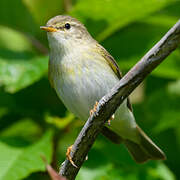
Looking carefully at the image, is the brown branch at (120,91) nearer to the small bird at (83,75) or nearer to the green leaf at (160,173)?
the small bird at (83,75)

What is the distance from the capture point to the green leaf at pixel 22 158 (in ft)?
7.66

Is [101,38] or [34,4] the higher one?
[34,4]

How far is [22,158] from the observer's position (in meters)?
2.52

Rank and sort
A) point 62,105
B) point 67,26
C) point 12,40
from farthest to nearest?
point 12,40 < point 62,105 < point 67,26

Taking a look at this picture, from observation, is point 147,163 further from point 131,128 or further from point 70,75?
point 70,75

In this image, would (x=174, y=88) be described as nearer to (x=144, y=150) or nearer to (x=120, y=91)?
(x=144, y=150)

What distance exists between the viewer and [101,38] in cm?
312

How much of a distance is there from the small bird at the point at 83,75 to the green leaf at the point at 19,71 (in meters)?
0.11

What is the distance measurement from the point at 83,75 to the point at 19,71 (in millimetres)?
531

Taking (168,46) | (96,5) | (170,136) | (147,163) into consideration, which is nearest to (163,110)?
(170,136)

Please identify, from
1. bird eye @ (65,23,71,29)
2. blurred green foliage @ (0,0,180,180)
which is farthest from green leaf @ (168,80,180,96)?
bird eye @ (65,23,71,29)

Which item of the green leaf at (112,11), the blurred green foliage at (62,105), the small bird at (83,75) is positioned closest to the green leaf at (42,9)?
the blurred green foliage at (62,105)

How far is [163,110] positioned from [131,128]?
45cm

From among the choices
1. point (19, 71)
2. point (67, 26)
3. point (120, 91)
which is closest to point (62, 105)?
point (19, 71)
